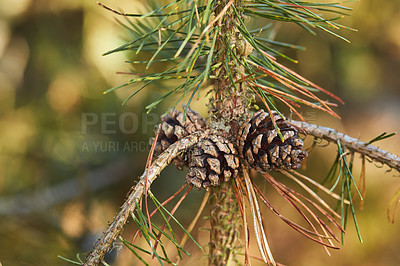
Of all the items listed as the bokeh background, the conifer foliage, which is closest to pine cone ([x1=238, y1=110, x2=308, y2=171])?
the conifer foliage

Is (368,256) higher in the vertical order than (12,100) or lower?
lower

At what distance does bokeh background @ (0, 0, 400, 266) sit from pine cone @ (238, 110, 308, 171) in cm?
45

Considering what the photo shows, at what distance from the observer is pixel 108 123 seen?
0.89 metres

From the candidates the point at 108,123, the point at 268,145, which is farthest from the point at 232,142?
the point at 108,123

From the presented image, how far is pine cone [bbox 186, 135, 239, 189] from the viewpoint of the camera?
354 mm

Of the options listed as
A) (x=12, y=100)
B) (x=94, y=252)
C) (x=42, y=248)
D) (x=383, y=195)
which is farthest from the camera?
(x=12, y=100)

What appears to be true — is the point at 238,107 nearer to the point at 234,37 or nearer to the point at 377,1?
the point at 234,37

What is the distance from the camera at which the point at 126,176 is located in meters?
0.89

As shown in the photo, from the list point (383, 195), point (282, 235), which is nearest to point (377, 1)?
point (383, 195)

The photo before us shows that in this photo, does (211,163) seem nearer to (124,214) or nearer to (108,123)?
(124,214)

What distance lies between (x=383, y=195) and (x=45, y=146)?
2.84 ft

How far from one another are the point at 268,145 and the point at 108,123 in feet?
2.02

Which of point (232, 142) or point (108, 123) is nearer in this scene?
point (232, 142)

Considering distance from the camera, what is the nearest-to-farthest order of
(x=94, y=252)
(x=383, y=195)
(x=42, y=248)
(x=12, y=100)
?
(x=94, y=252) < (x=42, y=248) < (x=383, y=195) < (x=12, y=100)
